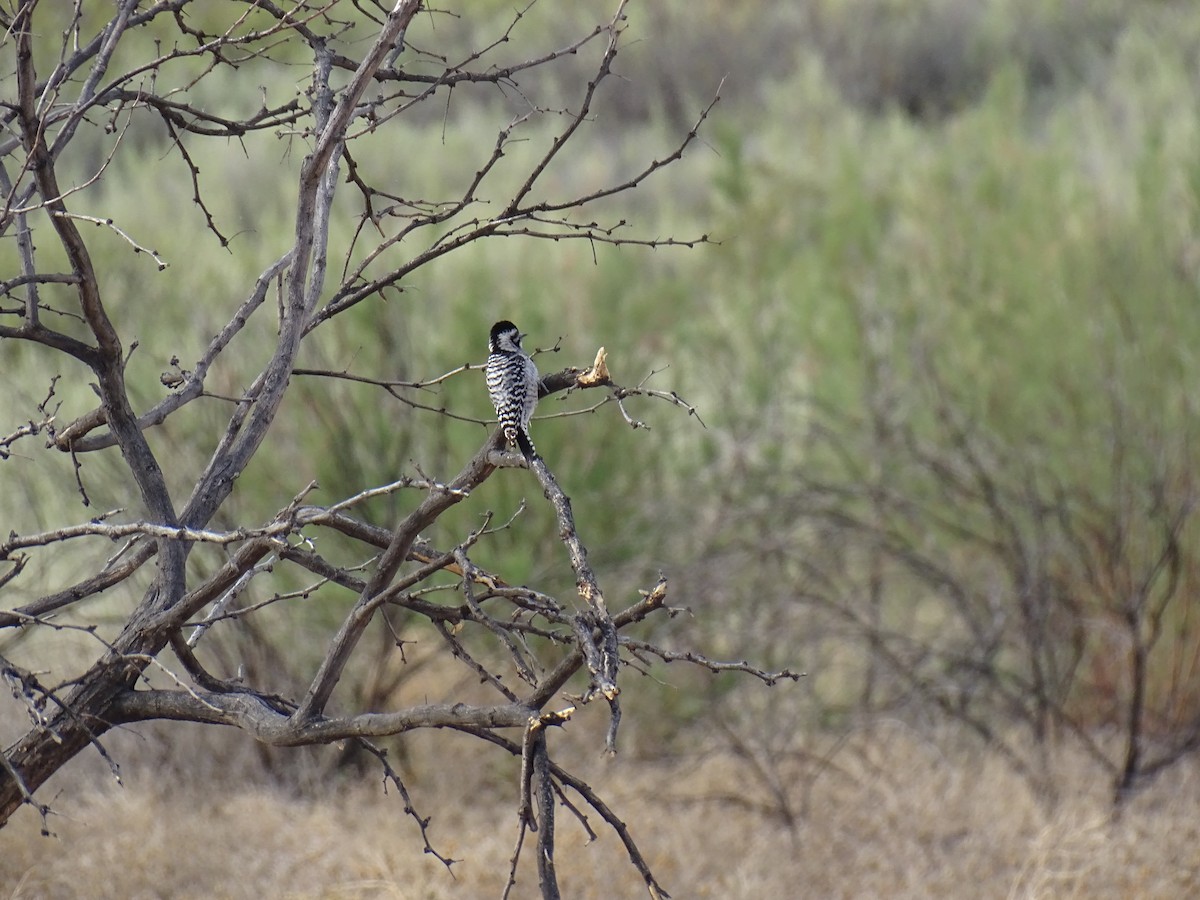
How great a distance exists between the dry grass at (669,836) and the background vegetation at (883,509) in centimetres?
3

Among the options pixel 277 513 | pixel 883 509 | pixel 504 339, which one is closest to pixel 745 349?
pixel 883 509

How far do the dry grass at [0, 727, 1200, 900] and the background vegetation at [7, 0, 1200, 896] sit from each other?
3 centimetres

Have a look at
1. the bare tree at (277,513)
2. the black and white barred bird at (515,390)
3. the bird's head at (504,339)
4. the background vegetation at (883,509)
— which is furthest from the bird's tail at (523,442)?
the background vegetation at (883,509)

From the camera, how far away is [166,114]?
351cm

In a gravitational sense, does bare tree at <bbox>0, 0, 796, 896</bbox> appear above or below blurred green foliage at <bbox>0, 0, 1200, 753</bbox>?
below

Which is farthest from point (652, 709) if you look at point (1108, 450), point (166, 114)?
point (166, 114)

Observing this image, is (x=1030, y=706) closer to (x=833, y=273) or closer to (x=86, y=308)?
(x=833, y=273)

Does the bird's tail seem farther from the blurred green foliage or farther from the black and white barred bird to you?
the blurred green foliage

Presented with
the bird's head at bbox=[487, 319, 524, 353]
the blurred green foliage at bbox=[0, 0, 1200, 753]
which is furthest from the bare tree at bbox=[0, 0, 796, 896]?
the blurred green foliage at bbox=[0, 0, 1200, 753]

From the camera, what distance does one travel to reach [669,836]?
613cm

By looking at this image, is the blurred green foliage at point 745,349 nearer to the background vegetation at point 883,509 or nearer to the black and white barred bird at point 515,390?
the background vegetation at point 883,509

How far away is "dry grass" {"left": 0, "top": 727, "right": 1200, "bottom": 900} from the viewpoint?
215 inches

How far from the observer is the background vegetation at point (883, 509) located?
6.23 metres

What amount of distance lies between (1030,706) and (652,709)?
1851 millimetres
